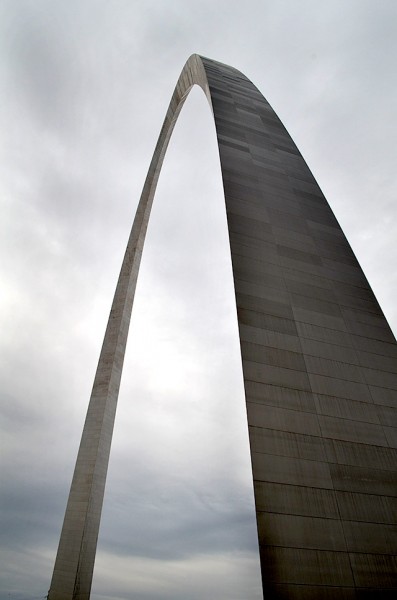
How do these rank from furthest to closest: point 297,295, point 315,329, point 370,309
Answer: point 370,309, point 297,295, point 315,329

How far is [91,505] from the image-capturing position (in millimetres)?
16328

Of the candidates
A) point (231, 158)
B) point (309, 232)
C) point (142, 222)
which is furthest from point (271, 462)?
point (142, 222)

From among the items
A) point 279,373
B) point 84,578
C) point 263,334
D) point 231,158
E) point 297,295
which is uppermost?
point 231,158

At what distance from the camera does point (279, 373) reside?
8.92 meters

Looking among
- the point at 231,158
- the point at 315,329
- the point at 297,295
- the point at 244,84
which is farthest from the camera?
the point at 244,84

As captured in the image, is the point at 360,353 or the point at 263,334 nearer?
the point at 263,334

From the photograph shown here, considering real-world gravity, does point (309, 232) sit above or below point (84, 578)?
above

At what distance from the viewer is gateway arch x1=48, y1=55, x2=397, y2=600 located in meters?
6.73

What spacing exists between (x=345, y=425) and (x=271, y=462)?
256 cm

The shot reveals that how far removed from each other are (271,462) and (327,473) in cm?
142

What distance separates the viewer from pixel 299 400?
28.4ft

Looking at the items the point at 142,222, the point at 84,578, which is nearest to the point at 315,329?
the point at 84,578

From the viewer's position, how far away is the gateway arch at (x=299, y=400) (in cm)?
673

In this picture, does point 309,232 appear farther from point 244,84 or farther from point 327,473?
point 244,84
